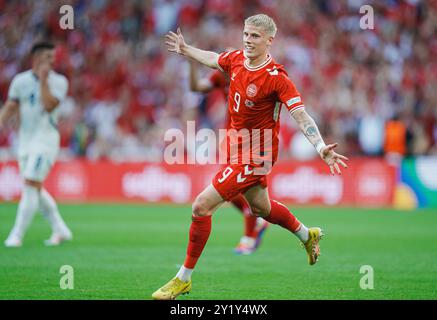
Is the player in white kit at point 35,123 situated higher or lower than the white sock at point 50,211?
higher

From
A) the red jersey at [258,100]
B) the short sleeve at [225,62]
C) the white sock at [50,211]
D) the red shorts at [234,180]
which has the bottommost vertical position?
the white sock at [50,211]

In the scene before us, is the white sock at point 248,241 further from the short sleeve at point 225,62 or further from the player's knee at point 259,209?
the short sleeve at point 225,62

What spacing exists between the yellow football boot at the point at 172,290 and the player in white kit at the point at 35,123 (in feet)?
14.1

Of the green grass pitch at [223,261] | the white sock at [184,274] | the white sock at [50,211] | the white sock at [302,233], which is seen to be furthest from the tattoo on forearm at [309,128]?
the white sock at [50,211]

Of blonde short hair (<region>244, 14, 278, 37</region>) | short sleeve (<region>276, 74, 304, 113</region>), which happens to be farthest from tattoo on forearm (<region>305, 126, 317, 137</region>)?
blonde short hair (<region>244, 14, 278, 37</region>)

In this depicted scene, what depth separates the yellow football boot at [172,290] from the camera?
6789 mm

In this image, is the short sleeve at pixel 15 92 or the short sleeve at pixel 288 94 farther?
the short sleeve at pixel 15 92

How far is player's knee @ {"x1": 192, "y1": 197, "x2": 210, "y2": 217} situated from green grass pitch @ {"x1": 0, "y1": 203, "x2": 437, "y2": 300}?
30.6 inches

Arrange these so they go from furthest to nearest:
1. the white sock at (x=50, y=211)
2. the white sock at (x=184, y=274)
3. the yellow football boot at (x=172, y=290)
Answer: the white sock at (x=50, y=211) → the white sock at (x=184, y=274) → the yellow football boot at (x=172, y=290)

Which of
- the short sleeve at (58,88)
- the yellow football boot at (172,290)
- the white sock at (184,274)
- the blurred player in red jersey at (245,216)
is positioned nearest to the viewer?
the yellow football boot at (172,290)

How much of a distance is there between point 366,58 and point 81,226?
36.7 feet

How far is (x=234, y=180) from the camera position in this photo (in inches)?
282
